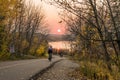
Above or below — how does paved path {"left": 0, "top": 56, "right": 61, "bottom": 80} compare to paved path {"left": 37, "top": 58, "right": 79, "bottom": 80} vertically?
above

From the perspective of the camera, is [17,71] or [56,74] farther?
[56,74]

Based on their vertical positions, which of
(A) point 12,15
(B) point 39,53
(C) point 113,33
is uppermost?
(A) point 12,15

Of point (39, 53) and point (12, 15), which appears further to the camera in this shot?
point (39, 53)

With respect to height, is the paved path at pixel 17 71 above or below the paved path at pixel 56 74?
above

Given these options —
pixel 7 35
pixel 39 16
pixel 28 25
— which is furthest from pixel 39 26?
pixel 7 35

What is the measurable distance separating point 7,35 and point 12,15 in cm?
664

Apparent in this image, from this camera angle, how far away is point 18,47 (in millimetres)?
63406

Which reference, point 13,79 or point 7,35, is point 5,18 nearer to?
point 7,35

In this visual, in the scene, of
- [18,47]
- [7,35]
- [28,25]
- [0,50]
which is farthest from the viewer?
[28,25]

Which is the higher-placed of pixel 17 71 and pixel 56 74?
pixel 17 71

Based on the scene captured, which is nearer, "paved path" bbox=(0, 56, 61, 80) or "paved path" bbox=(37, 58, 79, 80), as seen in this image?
"paved path" bbox=(0, 56, 61, 80)

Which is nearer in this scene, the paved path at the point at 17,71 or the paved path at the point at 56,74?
the paved path at the point at 17,71

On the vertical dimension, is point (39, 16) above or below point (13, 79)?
above

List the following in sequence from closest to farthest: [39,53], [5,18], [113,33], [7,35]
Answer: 1. [113,33]
2. [5,18]
3. [7,35]
4. [39,53]
